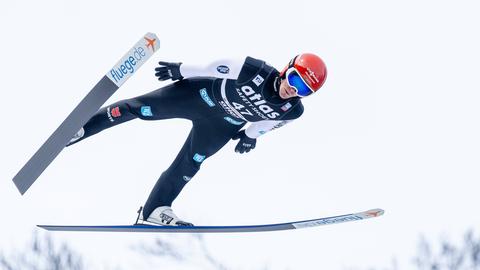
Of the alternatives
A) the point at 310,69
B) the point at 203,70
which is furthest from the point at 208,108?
the point at 310,69

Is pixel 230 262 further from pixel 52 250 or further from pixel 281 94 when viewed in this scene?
pixel 281 94

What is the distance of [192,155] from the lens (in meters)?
8.92

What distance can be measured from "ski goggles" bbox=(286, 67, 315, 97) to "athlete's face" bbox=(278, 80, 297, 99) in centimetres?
4

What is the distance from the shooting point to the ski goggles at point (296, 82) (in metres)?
7.99

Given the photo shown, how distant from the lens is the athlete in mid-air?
815 centimetres

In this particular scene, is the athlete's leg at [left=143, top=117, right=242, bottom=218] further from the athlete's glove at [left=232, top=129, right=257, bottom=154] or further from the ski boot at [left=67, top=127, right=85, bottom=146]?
the ski boot at [left=67, top=127, right=85, bottom=146]

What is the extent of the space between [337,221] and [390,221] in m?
1.66

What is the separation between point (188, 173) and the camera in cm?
900

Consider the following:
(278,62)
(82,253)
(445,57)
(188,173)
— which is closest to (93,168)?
(82,253)

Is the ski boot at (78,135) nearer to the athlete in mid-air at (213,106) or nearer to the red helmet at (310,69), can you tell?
the athlete in mid-air at (213,106)

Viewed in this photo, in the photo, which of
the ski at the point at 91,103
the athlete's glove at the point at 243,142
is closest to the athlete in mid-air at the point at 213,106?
the athlete's glove at the point at 243,142

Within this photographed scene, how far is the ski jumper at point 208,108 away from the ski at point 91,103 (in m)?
0.50

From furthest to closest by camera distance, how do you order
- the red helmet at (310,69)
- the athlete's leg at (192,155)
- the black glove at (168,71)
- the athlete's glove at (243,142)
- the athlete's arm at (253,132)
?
the athlete's glove at (243,142)
the athlete's leg at (192,155)
the athlete's arm at (253,132)
the black glove at (168,71)
the red helmet at (310,69)

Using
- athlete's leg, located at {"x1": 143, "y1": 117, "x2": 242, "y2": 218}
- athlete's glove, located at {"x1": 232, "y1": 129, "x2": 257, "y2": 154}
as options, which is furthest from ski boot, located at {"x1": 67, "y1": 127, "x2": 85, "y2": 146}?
athlete's glove, located at {"x1": 232, "y1": 129, "x2": 257, "y2": 154}
